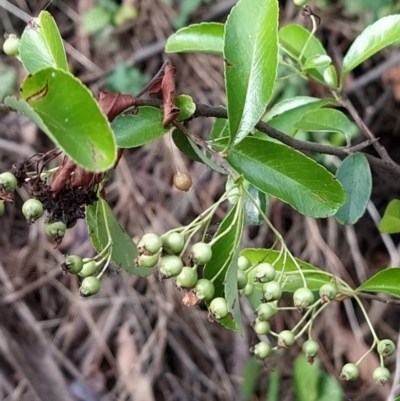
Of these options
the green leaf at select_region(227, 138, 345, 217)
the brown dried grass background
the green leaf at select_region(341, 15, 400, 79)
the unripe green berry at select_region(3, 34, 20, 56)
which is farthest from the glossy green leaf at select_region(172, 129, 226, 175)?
the brown dried grass background

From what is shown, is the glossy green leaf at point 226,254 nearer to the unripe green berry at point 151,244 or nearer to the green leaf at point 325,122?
the unripe green berry at point 151,244

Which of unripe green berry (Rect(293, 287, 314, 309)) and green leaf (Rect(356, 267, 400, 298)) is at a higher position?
unripe green berry (Rect(293, 287, 314, 309))

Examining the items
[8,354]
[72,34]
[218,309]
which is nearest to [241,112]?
[218,309]

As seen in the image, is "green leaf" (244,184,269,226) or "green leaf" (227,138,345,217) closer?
"green leaf" (227,138,345,217)

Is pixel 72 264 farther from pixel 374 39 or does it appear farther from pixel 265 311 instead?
pixel 374 39

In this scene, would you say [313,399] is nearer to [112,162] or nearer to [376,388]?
[376,388]

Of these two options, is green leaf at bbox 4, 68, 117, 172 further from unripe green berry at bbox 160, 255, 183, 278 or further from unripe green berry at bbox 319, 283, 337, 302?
unripe green berry at bbox 319, 283, 337, 302
